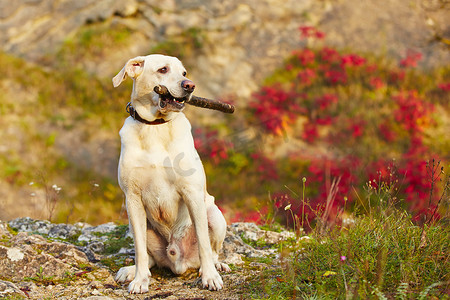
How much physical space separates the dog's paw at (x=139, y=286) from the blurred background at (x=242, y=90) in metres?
4.14

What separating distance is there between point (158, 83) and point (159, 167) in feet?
2.03

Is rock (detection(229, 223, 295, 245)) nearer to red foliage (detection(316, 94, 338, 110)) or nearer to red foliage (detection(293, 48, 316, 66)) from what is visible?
red foliage (detection(316, 94, 338, 110))

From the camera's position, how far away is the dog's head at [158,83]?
3.14 m

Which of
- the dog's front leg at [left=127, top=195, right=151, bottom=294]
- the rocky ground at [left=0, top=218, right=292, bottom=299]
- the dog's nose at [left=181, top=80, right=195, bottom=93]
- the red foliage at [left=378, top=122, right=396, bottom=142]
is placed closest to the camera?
the rocky ground at [left=0, top=218, right=292, bottom=299]

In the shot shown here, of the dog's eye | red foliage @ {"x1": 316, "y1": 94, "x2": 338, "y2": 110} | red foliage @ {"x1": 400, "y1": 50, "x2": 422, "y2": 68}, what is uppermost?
the dog's eye

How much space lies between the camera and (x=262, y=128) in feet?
30.9

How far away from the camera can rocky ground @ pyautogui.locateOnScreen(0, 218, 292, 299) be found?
299 centimetres

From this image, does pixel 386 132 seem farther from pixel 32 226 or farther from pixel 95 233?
pixel 32 226

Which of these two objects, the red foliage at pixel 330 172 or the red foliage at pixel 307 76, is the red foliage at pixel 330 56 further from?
the red foliage at pixel 330 172

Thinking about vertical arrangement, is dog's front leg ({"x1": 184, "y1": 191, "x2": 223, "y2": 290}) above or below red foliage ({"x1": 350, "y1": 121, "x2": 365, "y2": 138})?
above

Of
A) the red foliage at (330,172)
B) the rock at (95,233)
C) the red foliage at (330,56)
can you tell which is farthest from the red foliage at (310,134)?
the rock at (95,233)

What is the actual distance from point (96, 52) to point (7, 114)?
247cm

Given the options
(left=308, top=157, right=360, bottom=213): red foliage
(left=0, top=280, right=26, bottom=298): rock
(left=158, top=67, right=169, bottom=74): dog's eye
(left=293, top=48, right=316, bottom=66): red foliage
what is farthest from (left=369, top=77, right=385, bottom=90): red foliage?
(left=0, top=280, right=26, bottom=298): rock

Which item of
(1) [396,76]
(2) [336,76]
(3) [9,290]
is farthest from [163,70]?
(1) [396,76]
